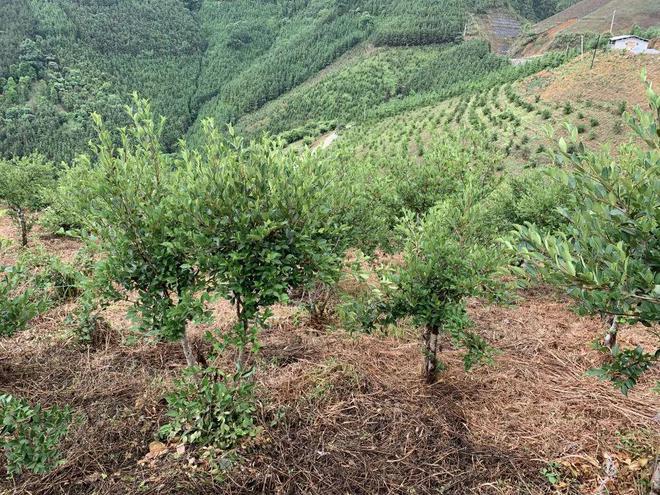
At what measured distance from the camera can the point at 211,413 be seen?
19.3ft

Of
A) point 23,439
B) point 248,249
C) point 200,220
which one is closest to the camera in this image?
point 23,439

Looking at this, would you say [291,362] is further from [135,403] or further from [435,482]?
[435,482]

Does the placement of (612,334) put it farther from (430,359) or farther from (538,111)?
(538,111)

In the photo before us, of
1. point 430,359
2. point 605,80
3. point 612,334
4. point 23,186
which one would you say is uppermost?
point 23,186

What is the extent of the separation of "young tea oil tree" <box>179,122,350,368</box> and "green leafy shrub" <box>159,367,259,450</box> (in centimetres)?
81

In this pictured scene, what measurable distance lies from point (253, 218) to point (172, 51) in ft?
511

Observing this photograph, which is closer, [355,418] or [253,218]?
[253,218]

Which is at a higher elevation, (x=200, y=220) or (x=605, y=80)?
(x=200, y=220)

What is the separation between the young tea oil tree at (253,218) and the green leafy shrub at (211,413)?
0.81m

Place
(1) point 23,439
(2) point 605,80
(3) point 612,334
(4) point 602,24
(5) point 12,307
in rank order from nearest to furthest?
1. (1) point 23,439
2. (5) point 12,307
3. (3) point 612,334
4. (2) point 605,80
5. (4) point 602,24

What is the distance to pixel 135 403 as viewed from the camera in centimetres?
683

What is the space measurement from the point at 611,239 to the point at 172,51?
520 ft

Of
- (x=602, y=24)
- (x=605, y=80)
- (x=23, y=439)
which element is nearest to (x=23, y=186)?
(x=23, y=439)

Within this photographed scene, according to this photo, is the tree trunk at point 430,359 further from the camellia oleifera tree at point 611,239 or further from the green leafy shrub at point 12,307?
the green leafy shrub at point 12,307
